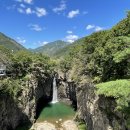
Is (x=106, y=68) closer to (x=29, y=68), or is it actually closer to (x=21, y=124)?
(x=21, y=124)

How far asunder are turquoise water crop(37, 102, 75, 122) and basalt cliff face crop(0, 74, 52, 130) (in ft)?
10.1

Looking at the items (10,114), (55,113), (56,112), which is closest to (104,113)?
(10,114)

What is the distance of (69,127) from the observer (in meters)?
49.6

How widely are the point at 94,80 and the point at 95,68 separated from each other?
3902mm

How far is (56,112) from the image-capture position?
6103cm

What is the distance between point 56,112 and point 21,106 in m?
11.1

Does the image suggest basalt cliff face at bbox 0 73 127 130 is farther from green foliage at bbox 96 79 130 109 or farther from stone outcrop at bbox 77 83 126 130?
green foliage at bbox 96 79 130 109

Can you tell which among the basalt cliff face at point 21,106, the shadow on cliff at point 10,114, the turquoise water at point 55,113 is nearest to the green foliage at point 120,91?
the shadow on cliff at point 10,114

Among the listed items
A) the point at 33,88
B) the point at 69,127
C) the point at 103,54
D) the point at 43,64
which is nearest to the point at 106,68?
the point at 103,54

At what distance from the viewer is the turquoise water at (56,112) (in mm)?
56838

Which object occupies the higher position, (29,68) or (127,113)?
(29,68)

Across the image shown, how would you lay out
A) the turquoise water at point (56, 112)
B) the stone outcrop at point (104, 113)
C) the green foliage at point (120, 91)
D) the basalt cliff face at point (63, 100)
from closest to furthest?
1. the green foliage at point (120, 91)
2. the stone outcrop at point (104, 113)
3. the basalt cliff face at point (63, 100)
4. the turquoise water at point (56, 112)

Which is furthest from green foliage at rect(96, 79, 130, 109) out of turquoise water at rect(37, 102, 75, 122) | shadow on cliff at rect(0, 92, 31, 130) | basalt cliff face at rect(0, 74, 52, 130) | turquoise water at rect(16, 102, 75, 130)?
turquoise water at rect(37, 102, 75, 122)

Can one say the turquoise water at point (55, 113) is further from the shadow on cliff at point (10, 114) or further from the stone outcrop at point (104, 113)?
the stone outcrop at point (104, 113)
